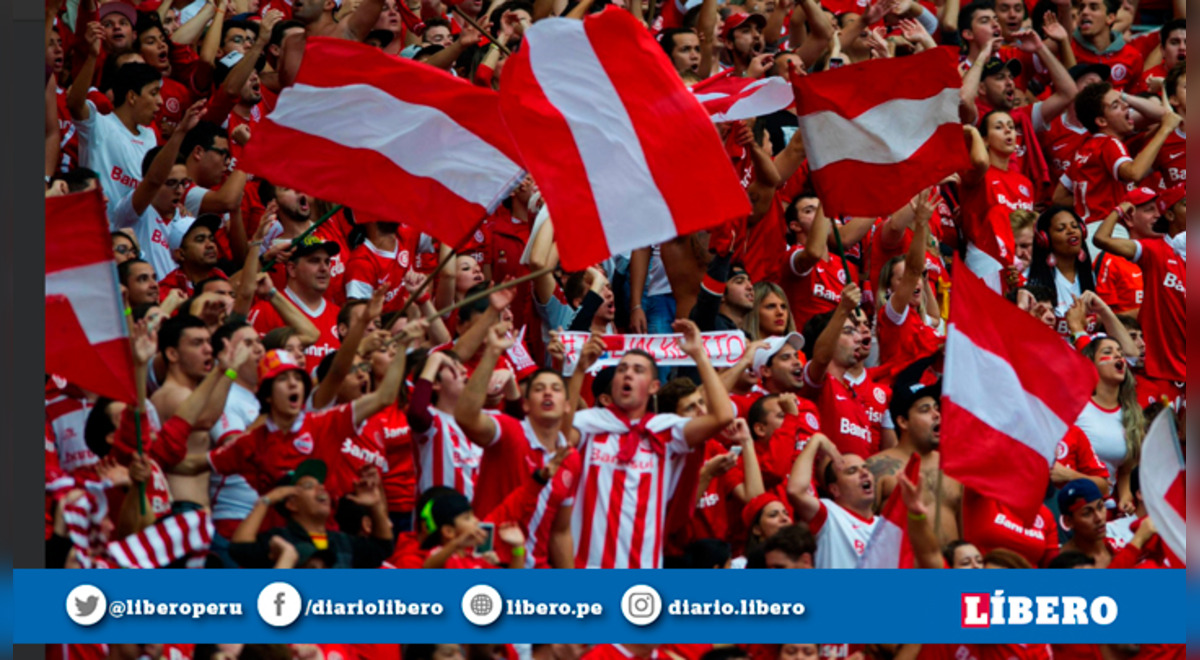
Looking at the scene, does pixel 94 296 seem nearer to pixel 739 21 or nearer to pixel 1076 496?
pixel 1076 496

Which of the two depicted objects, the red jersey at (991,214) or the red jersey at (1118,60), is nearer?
the red jersey at (991,214)

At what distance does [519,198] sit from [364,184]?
2.70 m

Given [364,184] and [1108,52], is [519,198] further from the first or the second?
[1108,52]

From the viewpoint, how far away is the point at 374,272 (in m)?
10.8

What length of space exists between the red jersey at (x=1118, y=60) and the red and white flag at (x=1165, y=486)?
28.8 ft

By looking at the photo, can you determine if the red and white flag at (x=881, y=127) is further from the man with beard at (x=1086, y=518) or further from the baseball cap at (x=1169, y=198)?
the baseball cap at (x=1169, y=198)

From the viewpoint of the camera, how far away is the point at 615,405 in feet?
28.0

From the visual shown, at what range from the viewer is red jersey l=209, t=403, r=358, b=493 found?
8125mm

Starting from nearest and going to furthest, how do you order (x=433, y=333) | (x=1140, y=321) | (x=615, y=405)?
(x=615, y=405), (x=433, y=333), (x=1140, y=321)

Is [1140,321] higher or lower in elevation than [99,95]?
lower

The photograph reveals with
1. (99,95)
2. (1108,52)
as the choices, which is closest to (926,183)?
(99,95)

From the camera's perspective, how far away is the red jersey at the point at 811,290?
1175 cm

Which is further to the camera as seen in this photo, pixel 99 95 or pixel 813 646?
pixel 99 95

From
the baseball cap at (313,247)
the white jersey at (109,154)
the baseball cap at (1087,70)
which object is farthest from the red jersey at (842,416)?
the baseball cap at (1087,70)
